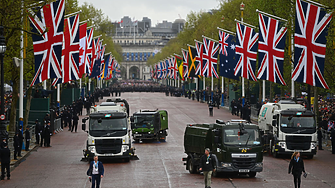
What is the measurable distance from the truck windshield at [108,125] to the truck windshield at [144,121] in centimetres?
833

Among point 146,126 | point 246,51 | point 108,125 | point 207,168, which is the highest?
point 246,51

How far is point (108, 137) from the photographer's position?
25719mm

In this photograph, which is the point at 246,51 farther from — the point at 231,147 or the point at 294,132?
the point at 231,147

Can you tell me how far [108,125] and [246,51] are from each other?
63.4 feet

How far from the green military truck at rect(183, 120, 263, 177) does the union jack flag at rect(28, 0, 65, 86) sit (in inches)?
333

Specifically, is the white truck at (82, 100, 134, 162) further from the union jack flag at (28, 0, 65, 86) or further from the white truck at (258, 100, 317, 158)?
the white truck at (258, 100, 317, 158)

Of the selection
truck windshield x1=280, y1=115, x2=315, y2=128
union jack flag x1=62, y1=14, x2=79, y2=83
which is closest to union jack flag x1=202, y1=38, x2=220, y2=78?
union jack flag x1=62, y1=14, x2=79, y2=83

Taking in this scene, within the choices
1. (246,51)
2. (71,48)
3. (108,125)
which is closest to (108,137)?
(108,125)

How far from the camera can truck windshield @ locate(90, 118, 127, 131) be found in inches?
1029

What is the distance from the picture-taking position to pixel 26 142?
98.9 ft

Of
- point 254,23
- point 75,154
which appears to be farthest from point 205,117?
point 75,154

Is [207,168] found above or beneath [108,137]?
beneath

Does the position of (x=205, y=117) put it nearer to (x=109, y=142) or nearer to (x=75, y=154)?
(x=75, y=154)

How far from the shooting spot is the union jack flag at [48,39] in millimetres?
26328
